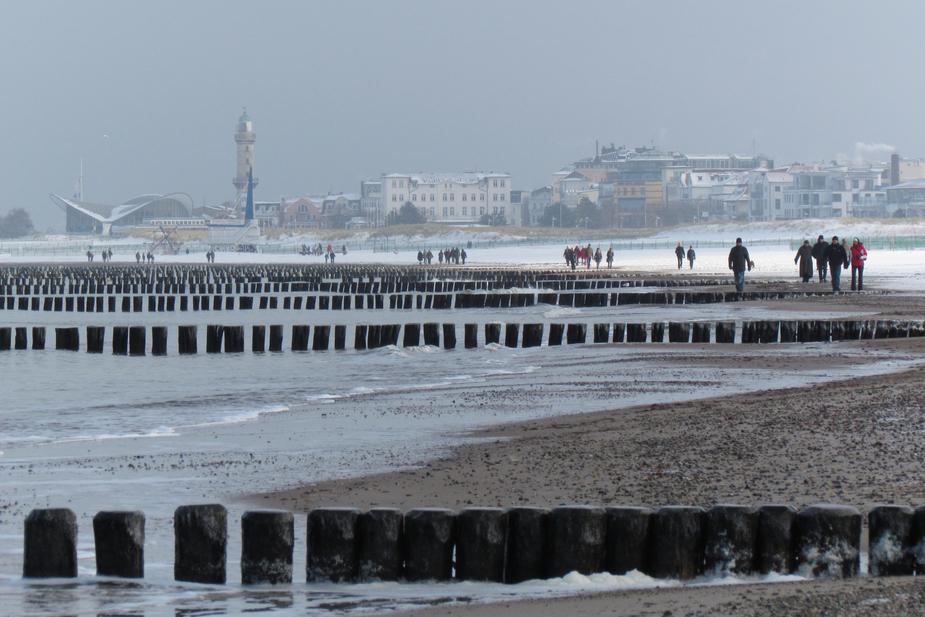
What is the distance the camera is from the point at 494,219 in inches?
6993

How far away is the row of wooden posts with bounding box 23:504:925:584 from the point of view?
482 centimetres

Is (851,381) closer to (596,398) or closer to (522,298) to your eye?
(596,398)

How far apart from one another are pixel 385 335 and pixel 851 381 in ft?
36.6

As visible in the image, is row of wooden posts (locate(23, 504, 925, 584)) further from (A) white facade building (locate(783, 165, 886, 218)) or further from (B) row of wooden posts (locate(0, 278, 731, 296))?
(A) white facade building (locate(783, 165, 886, 218))

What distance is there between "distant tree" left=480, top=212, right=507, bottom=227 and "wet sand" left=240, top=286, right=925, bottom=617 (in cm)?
16634

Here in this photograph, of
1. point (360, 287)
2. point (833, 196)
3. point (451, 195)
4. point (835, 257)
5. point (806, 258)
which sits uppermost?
point (833, 196)

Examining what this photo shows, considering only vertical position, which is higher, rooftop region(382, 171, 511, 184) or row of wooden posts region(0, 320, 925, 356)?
rooftop region(382, 171, 511, 184)

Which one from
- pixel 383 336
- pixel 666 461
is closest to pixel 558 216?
pixel 383 336

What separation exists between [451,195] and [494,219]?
34.9ft

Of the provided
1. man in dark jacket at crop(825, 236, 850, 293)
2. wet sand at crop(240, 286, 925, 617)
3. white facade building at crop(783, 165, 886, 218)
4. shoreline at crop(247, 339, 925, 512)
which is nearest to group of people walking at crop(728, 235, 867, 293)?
man in dark jacket at crop(825, 236, 850, 293)

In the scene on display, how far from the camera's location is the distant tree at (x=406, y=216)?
576 feet

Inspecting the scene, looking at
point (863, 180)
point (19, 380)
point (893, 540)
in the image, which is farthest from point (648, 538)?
point (863, 180)

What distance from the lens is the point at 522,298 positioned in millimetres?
34344

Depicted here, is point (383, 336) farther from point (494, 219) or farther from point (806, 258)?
point (494, 219)
